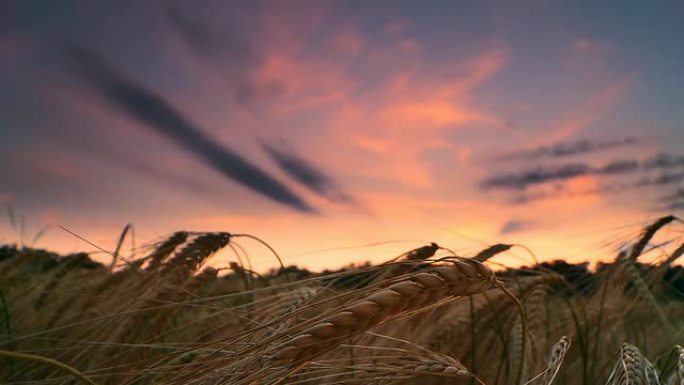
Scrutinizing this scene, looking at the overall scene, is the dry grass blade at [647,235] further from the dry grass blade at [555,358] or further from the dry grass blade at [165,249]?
the dry grass blade at [165,249]

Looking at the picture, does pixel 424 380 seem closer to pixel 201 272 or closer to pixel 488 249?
pixel 488 249

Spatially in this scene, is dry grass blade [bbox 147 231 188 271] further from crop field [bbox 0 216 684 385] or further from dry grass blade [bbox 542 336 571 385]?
dry grass blade [bbox 542 336 571 385]

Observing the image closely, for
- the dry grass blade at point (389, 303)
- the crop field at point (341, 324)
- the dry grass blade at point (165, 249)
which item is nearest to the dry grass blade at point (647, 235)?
the crop field at point (341, 324)

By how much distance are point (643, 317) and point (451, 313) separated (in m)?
1.55

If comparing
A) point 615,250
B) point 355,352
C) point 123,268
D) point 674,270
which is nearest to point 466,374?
point 355,352

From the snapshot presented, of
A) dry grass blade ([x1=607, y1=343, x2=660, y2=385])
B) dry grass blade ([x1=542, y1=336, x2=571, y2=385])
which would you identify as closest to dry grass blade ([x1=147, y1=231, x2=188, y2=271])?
dry grass blade ([x1=542, y1=336, x2=571, y2=385])

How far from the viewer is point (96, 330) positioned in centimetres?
274

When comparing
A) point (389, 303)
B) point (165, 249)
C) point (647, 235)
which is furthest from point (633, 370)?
point (647, 235)

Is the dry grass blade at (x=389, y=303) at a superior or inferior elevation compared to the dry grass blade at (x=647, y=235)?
inferior

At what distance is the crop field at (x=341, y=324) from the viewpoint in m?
1.46

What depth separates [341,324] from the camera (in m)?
1.38

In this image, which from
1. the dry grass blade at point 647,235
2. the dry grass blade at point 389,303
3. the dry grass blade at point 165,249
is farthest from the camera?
the dry grass blade at point 647,235

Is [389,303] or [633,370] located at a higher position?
[389,303]

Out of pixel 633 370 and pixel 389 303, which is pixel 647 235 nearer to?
pixel 633 370
